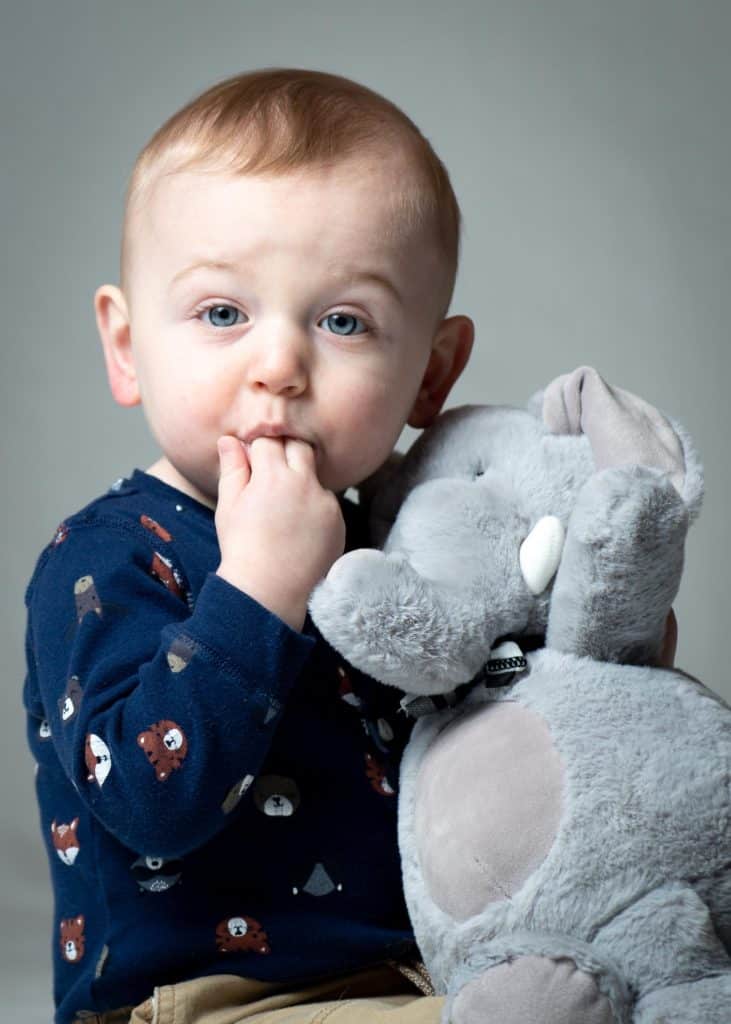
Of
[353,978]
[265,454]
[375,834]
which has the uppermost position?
[265,454]

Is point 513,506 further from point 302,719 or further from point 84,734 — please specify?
point 84,734

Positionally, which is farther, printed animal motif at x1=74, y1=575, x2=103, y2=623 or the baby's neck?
the baby's neck

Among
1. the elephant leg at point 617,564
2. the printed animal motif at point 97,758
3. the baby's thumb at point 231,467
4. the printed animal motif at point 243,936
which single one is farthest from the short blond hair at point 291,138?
the printed animal motif at point 243,936

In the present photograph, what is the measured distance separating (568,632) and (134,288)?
1.59ft

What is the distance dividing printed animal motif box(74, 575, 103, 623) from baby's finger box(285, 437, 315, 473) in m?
0.18

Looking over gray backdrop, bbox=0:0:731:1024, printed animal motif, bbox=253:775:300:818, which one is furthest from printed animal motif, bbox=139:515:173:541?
gray backdrop, bbox=0:0:731:1024

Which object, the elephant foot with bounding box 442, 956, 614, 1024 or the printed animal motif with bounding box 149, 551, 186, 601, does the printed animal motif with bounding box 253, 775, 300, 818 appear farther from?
the elephant foot with bounding box 442, 956, 614, 1024

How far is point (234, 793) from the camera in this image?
3.62 ft

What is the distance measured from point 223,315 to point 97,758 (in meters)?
0.37

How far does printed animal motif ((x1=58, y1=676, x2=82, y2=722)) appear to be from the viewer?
1.14 meters

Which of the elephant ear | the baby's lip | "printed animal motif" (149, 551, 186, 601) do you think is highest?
the elephant ear

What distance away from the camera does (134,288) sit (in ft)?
4.31

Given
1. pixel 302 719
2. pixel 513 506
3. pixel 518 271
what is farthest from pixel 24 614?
pixel 513 506

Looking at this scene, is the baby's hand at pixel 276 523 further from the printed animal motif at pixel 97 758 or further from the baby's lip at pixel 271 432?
the printed animal motif at pixel 97 758
